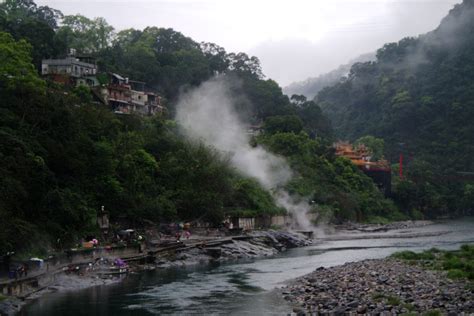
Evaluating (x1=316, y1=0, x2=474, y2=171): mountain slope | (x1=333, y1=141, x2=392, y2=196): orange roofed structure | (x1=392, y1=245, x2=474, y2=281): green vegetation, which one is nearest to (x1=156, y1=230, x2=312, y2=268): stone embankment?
(x1=392, y1=245, x2=474, y2=281): green vegetation

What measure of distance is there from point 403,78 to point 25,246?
15825 cm

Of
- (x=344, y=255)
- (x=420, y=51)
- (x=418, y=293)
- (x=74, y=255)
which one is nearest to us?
(x=418, y=293)

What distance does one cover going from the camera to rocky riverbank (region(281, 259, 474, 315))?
27500 millimetres

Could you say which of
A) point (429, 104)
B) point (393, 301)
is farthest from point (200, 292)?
point (429, 104)

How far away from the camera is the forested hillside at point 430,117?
403 ft

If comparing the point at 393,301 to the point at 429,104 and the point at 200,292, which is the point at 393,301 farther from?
the point at 429,104

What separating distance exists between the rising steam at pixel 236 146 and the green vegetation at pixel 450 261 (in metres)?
35.3

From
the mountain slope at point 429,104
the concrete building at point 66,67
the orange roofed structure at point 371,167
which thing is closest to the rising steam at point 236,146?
the concrete building at point 66,67

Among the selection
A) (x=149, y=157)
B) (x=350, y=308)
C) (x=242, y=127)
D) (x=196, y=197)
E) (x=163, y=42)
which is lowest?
(x=350, y=308)

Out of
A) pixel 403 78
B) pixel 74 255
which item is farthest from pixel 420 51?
pixel 74 255

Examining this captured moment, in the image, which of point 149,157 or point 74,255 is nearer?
point 74,255

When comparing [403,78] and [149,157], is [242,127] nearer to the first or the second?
[149,157]

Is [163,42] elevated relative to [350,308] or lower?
elevated

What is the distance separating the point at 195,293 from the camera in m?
35.7
